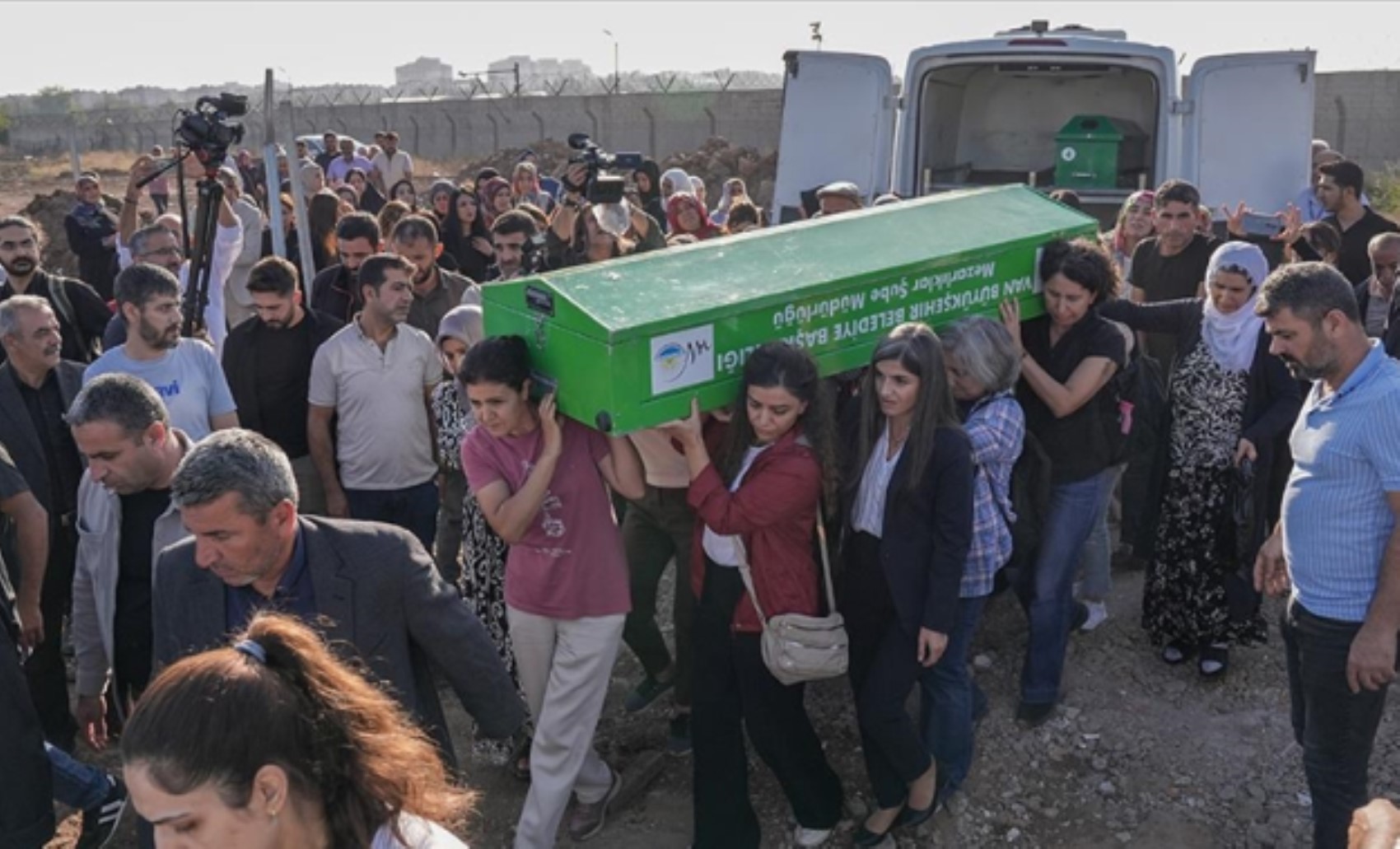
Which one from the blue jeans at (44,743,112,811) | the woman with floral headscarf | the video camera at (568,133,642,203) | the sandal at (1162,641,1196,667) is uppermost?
the video camera at (568,133,642,203)

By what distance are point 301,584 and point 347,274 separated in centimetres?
354

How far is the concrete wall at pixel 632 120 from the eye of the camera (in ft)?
66.5

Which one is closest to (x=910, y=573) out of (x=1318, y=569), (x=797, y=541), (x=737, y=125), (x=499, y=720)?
(x=797, y=541)

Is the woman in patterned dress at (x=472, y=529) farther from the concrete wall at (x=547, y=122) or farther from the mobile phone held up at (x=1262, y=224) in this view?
the concrete wall at (x=547, y=122)

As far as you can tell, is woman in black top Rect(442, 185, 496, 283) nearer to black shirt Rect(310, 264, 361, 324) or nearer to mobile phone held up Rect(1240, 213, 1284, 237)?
black shirt Rect(310, 264, 361, 324)

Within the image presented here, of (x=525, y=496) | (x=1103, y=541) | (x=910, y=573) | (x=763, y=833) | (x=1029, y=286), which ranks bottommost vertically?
(x=763, y=833)

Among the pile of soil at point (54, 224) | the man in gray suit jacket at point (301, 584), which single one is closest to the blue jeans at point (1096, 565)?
the man in gray suit jacket at point (301, 584)

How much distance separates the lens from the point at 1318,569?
3312 mm

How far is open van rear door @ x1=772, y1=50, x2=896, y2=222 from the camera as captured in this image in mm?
7801

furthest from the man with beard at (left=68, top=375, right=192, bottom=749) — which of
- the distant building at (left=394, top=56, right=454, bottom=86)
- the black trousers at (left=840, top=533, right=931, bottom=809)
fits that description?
the distant building at (left=394, top=56, right=454, bottom=86)

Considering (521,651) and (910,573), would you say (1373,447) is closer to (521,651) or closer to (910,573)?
(910,573)

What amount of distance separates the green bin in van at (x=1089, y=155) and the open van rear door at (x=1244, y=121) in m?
1.16

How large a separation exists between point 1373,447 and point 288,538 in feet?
8.60

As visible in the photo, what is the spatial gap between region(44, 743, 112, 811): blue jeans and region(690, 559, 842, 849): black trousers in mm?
1798
